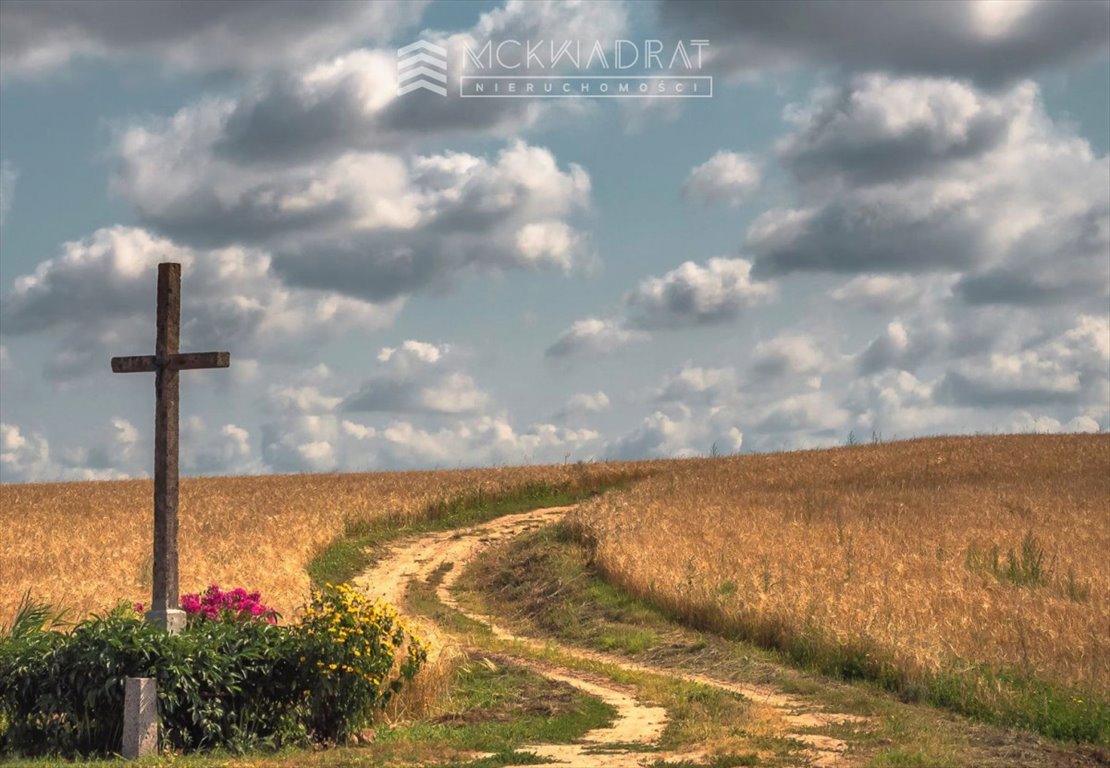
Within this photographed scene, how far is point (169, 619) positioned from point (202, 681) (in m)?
1.24

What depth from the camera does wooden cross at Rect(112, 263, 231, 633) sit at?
57.6ft

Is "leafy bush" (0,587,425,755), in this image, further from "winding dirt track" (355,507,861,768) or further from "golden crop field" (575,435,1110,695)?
"golden crop field" (575,435,1110,695)

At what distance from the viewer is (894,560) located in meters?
28.4

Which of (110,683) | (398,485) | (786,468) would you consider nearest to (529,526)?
(398,485)

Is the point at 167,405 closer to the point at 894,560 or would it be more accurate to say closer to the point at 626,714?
the point at 626,714

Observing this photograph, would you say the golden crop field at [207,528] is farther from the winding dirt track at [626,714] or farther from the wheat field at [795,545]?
the winding dirt track at [626,714]

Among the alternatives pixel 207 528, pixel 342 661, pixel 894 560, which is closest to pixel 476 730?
pixel 342 661

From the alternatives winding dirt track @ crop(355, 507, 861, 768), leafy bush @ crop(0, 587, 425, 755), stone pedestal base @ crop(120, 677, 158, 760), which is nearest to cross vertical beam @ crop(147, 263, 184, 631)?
leafy bush @ crop(0, 587, 425, 755)

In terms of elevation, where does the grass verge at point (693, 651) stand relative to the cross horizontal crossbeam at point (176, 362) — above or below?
below

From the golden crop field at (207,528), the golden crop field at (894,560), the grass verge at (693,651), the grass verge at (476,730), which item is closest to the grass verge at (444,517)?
the golden crop field at (207,528)

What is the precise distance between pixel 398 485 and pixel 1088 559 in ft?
105

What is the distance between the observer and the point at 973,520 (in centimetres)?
3541

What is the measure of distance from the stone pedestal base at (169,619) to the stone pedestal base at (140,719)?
48.1 inches

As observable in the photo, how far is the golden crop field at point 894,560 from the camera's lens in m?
21.2
